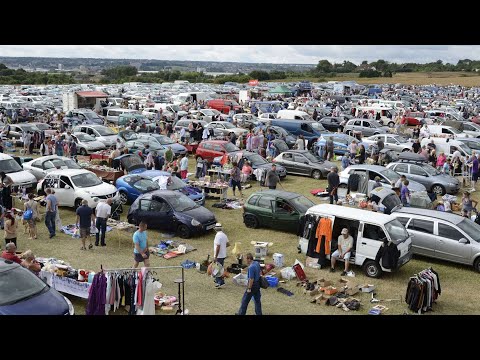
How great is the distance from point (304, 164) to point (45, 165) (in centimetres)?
1063

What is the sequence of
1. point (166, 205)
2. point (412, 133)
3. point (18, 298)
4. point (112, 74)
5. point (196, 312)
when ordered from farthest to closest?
point (112, 74), point (412, 133), point (166, 205), point (196, 312), point (18, 298)

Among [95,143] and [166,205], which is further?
[95,143]

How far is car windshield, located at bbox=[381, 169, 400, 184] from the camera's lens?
61.6 feet

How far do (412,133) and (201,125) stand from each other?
13.6 m

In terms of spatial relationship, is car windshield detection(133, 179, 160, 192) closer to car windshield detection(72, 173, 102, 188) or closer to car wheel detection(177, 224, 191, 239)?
car windshield detection(72, 173, 102, 188)

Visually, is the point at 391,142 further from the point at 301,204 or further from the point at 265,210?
the point at 265,210

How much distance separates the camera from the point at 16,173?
19.4 metres

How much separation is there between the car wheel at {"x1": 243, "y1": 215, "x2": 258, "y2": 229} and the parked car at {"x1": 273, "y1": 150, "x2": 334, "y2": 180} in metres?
7.29

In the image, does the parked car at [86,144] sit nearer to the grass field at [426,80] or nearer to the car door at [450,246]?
the car door at [450,246]

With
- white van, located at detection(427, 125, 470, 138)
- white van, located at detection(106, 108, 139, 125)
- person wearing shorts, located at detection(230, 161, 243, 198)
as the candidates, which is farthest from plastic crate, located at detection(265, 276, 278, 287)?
white van, located at detection(106, 108, 139, 125)

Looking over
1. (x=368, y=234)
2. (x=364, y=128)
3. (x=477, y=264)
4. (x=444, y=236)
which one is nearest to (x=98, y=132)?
(x=364, y=128)

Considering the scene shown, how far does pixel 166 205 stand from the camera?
15.5 m

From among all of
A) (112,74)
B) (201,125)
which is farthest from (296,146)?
(112,74)

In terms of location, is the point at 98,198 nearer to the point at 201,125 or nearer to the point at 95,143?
the point at 95,143
